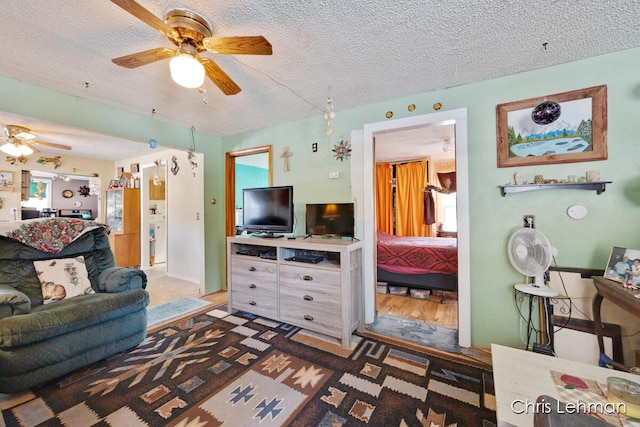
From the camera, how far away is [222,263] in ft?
12.4

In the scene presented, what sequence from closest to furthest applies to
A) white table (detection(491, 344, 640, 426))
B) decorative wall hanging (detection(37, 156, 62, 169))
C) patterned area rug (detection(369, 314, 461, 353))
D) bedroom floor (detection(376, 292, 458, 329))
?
white table (detection(491, 344, 640, 426)), patterned area rug (detection(369, 314, 461, 353)), bedroom floor (detection(376, 292, 458, 329)), decorative wall hanging (detection(37, 156, 62, 169))

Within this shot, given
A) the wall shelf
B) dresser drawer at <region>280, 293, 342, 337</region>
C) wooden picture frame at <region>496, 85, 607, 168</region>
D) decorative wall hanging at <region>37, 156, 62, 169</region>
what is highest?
decorative wall hanging at <region>37, 156, 62, 169</region>

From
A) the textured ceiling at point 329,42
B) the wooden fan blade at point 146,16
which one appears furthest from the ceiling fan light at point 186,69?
the textured ceiling at point 329,42

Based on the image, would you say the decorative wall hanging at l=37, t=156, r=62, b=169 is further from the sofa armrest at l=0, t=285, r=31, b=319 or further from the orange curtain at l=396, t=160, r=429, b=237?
the orange curtain at l=396, t=160, r=429, b=237

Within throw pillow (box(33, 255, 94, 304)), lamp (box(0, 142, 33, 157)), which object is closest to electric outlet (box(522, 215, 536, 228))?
throw pillow (box(33, 255, 94, 304))

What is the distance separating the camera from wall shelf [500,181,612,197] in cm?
173

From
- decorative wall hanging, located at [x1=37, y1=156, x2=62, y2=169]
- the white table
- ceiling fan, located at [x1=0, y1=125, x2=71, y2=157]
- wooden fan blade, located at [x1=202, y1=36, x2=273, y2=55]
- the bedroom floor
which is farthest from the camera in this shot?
decorative wall hanging, located at [x1=37, y1=156, x2=62, y2=169]

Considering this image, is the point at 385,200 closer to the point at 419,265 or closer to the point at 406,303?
the point at 419,265

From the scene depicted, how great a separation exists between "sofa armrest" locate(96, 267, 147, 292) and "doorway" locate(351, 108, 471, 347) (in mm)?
2159

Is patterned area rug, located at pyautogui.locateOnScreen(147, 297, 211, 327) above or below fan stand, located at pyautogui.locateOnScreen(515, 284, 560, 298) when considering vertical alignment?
below

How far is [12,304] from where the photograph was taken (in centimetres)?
164

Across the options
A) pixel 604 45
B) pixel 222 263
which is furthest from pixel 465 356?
pixel 222 263

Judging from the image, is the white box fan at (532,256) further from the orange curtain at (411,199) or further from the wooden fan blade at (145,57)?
the orange curtain at (411,199)

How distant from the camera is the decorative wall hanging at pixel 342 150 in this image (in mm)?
2703
